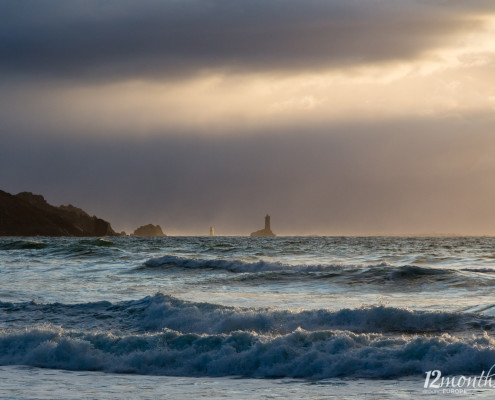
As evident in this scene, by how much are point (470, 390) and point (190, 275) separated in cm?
2435

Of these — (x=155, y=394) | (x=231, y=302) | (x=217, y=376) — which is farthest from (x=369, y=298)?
(x=155, y=394)

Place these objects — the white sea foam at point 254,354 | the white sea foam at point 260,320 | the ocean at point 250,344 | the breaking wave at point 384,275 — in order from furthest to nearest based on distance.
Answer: the breaking wave at point 384,275
the white sea foam at point 260,320
the white sea foam at point 254,354
the ocean at point 250,344

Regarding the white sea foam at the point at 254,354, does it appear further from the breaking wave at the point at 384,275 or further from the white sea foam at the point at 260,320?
the breaking wave at the point at 384,275

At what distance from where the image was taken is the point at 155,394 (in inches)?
372

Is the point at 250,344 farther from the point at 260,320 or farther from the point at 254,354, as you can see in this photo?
the point at 260,320

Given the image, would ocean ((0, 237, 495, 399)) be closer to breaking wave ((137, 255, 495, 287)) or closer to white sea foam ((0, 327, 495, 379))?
white sea foam ((0, 327, 495, 379))

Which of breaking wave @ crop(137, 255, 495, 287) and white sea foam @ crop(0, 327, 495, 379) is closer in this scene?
white sea foam @ crop(0, 327, 495, 379)

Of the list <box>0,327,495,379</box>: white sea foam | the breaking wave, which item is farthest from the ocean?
the breaking wave

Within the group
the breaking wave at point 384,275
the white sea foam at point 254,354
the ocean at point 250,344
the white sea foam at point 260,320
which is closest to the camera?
the ocean at point 250,344

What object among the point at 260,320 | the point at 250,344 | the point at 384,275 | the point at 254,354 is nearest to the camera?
the point at 254,354

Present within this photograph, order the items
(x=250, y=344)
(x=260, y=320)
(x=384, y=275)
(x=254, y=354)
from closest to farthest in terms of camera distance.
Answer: (x=254, y=354) < (x=250, y=344) < (x=260, y=320) < (x=384, y=275)

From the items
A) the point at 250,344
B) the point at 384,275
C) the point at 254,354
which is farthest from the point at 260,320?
the point at 384,275

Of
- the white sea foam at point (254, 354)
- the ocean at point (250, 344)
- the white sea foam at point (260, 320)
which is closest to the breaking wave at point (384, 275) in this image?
the ocean at point (250, 344)

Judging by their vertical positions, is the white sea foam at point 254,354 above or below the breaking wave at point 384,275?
below
